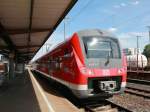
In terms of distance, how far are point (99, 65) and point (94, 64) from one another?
224 millimetres

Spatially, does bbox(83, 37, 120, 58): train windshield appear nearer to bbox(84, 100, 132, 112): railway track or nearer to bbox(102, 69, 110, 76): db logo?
bbox(102, 69, 110, 76): db logo

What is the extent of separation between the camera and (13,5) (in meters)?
12.3

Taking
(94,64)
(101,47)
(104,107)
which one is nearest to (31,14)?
(101,47)

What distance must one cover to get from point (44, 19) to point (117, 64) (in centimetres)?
616

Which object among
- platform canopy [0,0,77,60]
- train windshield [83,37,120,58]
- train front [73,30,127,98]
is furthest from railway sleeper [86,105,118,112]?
platform canopy [0,0,77,60]

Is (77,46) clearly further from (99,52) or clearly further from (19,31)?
(19,31)

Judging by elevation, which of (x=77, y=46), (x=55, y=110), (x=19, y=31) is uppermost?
(x=19, y=31)

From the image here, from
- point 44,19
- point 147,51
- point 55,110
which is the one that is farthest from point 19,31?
point 147,51

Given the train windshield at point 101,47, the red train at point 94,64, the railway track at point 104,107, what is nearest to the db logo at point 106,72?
the red train at point 94,64

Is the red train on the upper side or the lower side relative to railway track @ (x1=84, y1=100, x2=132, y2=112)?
upper

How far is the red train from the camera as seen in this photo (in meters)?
10.9

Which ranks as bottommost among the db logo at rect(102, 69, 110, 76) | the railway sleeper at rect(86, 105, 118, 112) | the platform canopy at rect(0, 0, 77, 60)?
the railway sleeper at rect(86, 105, 118, 112)

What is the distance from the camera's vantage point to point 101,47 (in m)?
11.6

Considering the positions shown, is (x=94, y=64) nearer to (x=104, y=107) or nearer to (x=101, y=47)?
(x=101, y=47)
